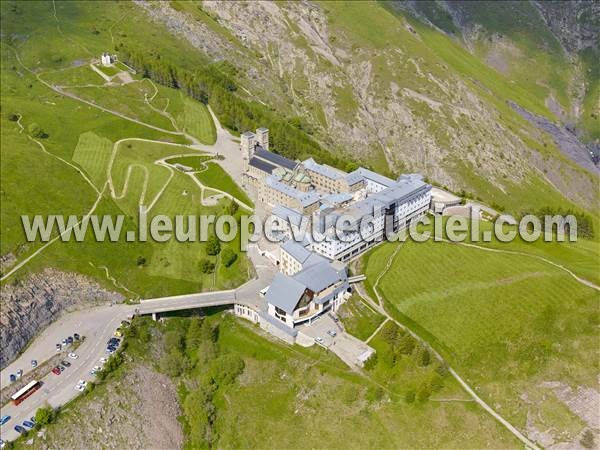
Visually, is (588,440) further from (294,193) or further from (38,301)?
(38,301)

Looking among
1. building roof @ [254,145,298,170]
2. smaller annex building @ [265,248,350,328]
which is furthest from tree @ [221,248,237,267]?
building roof @ [254,145,298,170]

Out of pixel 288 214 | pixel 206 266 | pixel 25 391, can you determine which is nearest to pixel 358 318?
pixel 288 214

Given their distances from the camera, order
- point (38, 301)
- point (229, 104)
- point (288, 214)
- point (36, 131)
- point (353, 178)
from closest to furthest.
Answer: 1. point (38, 301)
2. point (288, 214)
3. point (353, 178)
4. point (36, 131)
5. point (229, 104)

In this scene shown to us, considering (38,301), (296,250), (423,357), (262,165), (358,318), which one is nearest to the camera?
(423,357)

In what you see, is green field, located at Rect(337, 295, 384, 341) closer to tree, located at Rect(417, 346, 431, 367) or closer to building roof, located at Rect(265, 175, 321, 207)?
tree, located at Rect(417, 346, 431, 367)

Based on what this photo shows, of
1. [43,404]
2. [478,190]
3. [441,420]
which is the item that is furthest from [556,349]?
[478,190]

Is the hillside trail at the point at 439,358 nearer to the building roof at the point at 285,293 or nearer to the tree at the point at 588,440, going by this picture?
the tree at the point at 588,440
